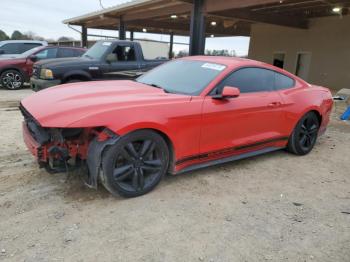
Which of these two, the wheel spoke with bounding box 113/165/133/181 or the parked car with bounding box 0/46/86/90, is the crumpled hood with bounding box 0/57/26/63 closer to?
the parked car with bounding box 0/46/86/90

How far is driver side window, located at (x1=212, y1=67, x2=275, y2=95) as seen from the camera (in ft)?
13.0

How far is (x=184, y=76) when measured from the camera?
4109 millimetres

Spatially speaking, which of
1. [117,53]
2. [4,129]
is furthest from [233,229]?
[117,53]

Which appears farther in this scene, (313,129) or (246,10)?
(246,10)

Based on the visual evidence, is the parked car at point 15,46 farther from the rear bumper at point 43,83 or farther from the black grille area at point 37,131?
the black grille area at point 37,131

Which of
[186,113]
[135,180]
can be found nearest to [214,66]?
[186,113]

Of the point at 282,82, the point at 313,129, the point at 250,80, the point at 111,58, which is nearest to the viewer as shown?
the point at 250,80

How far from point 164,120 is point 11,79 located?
9.61 meters

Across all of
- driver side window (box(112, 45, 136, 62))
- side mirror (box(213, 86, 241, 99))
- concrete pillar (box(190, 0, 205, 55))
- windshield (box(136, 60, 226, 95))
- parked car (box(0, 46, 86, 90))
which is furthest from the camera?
concrete pillar (box(190, 0, 205, 55))

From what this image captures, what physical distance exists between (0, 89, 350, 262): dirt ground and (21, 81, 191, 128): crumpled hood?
863mm

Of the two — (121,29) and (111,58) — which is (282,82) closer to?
(111,58)

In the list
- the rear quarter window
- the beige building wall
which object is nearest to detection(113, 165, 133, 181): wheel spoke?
the rear quarter window

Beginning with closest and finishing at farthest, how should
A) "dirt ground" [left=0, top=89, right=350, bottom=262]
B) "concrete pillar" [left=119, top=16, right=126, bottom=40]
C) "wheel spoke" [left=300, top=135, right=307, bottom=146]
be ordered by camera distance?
"dirt ground" [left=0, top=89, right=350, bottom=262] < "wheel spoke" [left=300, top=135, right=307, bottom=146] < "concrete pillar" [left=119, top=16, right=126, bottom=40]

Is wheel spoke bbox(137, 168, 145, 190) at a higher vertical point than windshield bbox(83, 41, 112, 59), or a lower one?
lower
